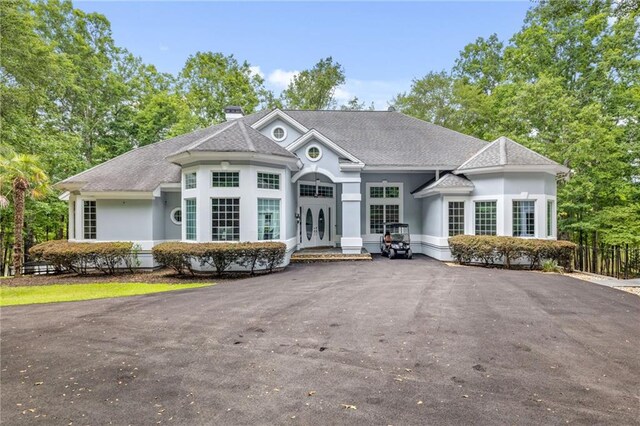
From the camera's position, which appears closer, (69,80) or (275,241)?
(275,241)

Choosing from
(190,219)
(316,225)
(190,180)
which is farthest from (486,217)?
(190,180)

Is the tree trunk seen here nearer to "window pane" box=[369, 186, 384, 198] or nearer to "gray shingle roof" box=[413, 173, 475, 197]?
"window pane" box=[369, 186, 384, 198]

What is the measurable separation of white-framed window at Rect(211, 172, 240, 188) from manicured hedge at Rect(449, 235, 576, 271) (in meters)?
9.84

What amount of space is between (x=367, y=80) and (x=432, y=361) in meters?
31.6

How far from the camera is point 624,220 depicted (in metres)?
17.4

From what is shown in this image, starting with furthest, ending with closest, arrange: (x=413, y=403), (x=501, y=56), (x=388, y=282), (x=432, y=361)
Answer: (x=501, y=56) → (x=388, y=282) → (x=432, y=361) → (x=413, y=403)

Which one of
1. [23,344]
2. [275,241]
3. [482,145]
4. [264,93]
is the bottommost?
[23,344]

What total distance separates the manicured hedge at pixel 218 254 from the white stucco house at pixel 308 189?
77 cm

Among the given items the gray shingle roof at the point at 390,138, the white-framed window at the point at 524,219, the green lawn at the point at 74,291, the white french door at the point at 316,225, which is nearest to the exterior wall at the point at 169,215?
the green lawn at the point at 74,291

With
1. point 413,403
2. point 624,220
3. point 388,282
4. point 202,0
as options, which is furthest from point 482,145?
point 413,403

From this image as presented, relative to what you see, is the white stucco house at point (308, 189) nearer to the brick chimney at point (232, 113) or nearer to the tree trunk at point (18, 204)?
the brick chimney at point (232, 113)

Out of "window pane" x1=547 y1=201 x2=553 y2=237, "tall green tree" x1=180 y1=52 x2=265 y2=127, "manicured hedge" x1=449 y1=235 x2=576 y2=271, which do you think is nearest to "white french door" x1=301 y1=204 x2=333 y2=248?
"manicured hedge" x1=449 y1=235 x2=576 y2=271

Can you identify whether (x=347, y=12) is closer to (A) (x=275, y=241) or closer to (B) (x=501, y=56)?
(A) (x=275, y=241)

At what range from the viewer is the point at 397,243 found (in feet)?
54.7
